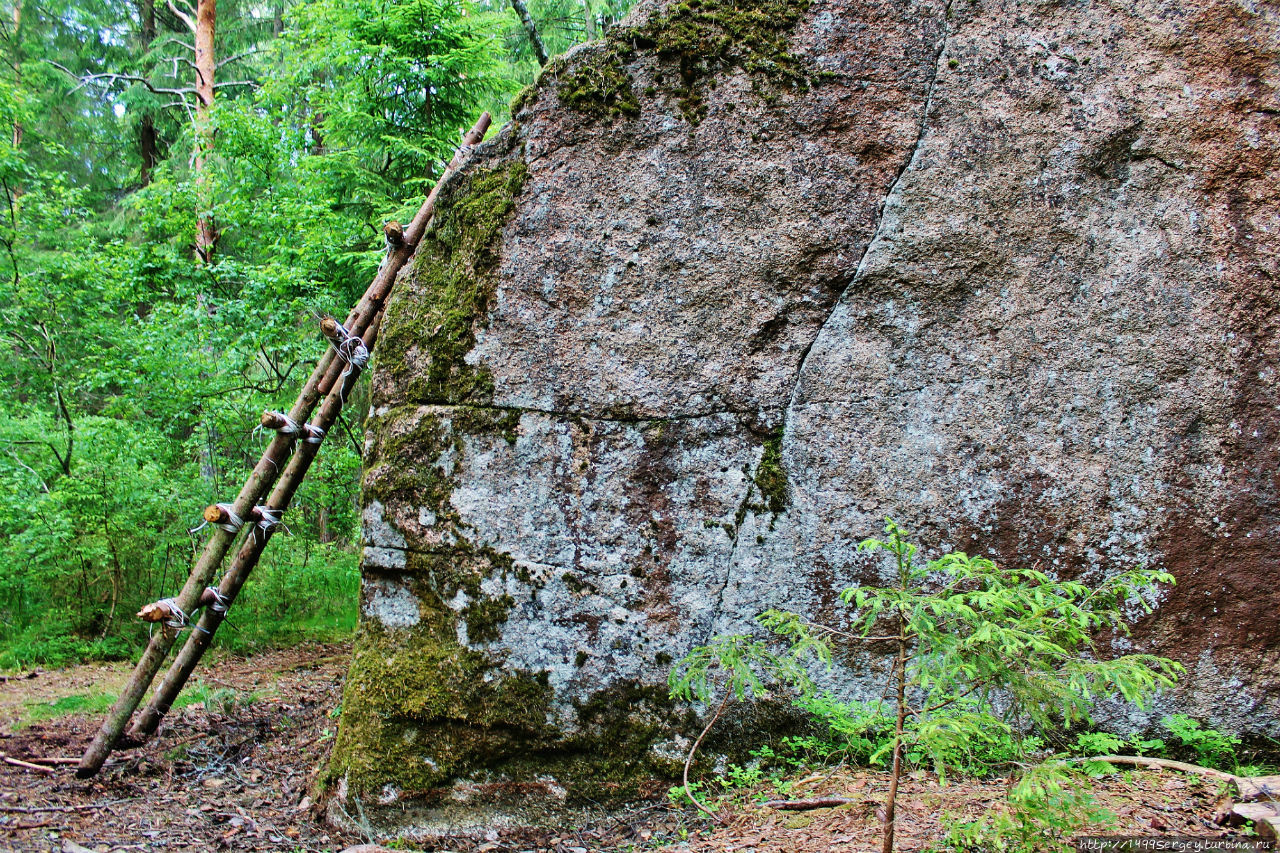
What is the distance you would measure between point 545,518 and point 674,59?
2294mm

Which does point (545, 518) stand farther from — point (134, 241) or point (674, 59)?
point (134, 241)

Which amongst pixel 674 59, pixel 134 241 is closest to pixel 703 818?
pixel 674 59

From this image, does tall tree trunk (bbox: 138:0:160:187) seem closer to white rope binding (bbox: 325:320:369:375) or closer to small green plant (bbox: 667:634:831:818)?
white rope binding (bbox: 325:320:369:375)

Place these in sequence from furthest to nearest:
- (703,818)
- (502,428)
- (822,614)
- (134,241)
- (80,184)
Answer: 1. (80,184)
2. (134,241)
3. (502,428)
4. (822,614)
5. (703,818)

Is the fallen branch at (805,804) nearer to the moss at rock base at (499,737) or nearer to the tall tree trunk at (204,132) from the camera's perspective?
the moss at rock base at (499,737)

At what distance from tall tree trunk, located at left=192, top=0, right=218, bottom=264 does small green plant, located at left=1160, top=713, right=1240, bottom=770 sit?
927 cm

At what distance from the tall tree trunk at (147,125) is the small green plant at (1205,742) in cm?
1665

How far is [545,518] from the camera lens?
11.0 feet

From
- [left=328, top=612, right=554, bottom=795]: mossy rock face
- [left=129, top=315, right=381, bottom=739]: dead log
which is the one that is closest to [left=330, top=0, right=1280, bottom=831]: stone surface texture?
[left=328, top=612, right=554, bottom=795]: mossy rock face

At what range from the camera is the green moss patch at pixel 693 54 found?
137 inches

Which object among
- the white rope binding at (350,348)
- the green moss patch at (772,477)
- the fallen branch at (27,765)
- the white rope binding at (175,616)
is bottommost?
the fallen branch at (27,765)

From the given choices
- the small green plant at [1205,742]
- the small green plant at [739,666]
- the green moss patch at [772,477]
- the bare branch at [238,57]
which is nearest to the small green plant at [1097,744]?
the small green plant at [1205,742]

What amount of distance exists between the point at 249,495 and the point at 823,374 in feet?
10.8

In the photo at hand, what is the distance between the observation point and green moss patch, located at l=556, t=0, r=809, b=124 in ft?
11.4
